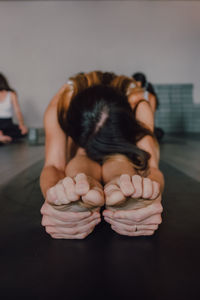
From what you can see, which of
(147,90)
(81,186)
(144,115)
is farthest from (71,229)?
(147,90)

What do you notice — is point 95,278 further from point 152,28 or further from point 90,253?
point 152,28

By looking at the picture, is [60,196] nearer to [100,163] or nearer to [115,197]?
[115,197]

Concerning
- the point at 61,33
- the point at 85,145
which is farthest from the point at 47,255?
the point at 61,33

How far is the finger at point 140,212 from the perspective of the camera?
49 centimetres

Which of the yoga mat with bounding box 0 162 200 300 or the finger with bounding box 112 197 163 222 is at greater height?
the finger with bounding box 112 197 163 222

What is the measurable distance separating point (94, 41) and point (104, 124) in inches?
139

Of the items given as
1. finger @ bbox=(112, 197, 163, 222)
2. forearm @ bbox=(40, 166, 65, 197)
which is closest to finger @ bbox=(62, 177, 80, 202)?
finger @ bbox=(112, 197, 163, 222)

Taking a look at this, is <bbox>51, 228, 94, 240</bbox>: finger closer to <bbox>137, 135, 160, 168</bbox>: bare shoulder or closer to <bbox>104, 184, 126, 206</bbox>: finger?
<bbox>104, 184, 126, 206</bbox>: finger

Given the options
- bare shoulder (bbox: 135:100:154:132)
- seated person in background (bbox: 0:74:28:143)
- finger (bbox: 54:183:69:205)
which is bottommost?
seated person in background (bbox: 0:74:28:143)

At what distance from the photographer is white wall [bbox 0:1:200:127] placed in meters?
3.88

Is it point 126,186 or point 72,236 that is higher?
point 126,186

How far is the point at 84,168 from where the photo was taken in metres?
0.70

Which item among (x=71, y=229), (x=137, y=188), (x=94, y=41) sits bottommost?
(x=71, y=229)

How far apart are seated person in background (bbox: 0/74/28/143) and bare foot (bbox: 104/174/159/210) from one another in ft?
7.94
